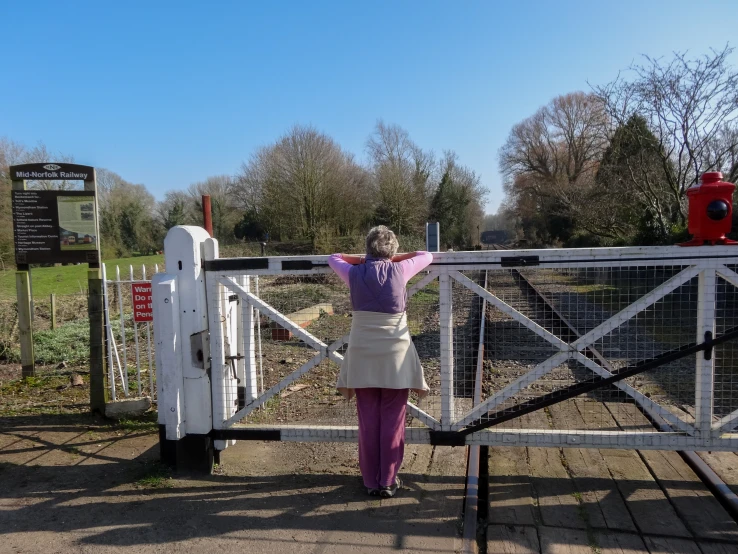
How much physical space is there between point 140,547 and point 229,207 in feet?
137

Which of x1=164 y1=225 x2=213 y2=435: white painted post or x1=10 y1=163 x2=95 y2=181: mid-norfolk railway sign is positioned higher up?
x1=10 y1=163 x2=95 y2=181: mid-norfolk railway sign

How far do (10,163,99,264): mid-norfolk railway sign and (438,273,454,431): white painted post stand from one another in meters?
4.55

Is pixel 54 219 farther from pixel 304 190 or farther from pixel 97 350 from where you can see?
pixel 304 190

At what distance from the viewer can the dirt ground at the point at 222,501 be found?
10.2ft

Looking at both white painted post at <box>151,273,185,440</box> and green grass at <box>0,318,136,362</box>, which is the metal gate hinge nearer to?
white painted post at <box>151,273,185,440</box>

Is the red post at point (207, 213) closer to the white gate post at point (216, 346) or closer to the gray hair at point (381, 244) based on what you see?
the white gate post at point (216, 346)

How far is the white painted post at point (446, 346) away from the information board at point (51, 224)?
15.2 ft

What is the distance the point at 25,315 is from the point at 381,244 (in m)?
5.56

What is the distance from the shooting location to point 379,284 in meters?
3.36

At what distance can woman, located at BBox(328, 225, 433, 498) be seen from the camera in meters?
3.39

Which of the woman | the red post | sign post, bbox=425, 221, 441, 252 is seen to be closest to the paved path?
the woman

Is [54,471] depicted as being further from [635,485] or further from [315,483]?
[635,485]

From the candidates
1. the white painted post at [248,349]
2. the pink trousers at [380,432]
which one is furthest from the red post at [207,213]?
the pink trousers at [380,432]

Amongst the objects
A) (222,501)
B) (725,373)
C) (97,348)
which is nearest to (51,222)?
(97,348)
